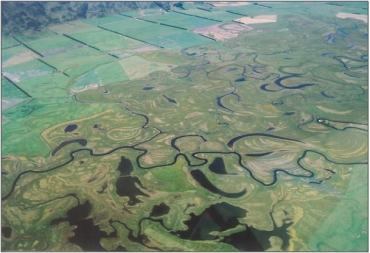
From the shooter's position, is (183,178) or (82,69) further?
(82,69)

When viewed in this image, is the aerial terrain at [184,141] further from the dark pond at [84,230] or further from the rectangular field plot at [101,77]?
the rectangular field plot at [101,77]

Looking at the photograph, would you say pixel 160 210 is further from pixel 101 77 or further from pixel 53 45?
pixel 53 45

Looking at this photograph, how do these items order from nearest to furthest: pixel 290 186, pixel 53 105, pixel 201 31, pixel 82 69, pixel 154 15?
pixel 290 186 → pixel 53 105 → pixel 82 69 → pixel 201 31 → pixel 154 15

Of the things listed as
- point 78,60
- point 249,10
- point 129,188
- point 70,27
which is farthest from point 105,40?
point 129,188

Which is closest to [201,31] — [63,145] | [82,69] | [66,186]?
[82,69]

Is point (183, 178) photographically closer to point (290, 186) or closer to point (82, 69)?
point (290, 186)

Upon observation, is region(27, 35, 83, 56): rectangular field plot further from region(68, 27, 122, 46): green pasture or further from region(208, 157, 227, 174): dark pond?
region(208, 157, 227, 174): dark pond
